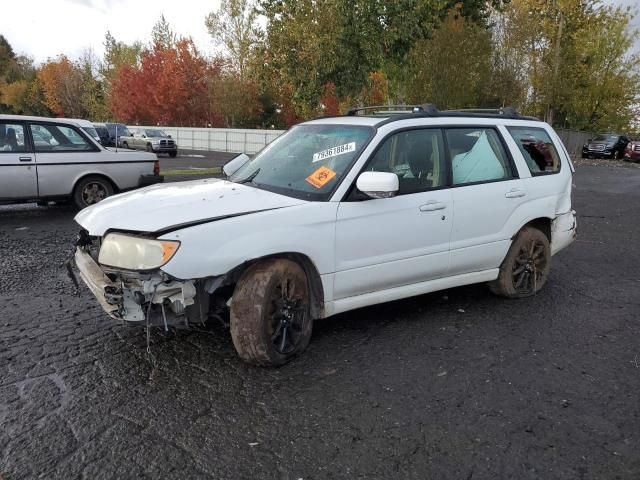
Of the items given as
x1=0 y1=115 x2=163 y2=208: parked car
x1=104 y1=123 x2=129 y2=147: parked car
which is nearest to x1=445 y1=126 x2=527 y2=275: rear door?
x1=0 y1=115 x2=163 y2=208: parked car

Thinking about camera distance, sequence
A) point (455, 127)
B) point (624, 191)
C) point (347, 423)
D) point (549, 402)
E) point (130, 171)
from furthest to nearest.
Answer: point (624, 191) < point (130, 171) < point (455, 127) < point (549, 402) < point (347, 423)

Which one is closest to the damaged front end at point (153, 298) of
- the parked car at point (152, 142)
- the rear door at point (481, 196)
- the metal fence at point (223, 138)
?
the rear door at point (481, 196)

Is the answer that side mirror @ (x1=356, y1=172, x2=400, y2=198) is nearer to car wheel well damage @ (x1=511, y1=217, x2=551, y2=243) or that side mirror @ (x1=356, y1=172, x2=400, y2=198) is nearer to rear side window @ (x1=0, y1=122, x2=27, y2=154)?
car wheel well damage @ (x1=511, y1=217, x2=551, y2=243)

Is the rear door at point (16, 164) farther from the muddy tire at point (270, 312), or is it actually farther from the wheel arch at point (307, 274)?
the muddy tire at point (270, 312)

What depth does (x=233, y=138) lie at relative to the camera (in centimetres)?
3344

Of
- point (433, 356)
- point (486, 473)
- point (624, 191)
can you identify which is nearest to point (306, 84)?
point (624, 191)

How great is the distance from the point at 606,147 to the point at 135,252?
34367 millimetres

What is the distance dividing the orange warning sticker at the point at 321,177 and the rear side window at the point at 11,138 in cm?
633

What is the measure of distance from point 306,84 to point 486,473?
1789 centimetres

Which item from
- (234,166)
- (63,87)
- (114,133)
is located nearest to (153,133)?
(114,133)

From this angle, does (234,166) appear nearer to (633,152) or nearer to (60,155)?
(60,155)

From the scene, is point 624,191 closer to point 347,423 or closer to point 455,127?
point 455,127

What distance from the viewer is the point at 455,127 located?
15.0ft

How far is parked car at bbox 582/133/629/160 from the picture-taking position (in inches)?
1251
